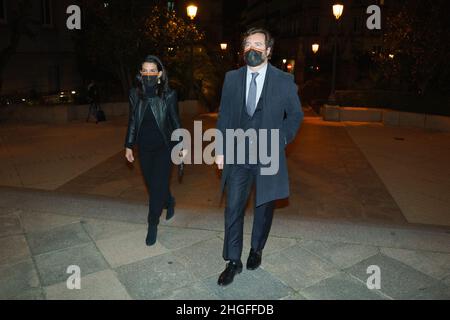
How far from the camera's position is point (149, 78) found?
15.3ft

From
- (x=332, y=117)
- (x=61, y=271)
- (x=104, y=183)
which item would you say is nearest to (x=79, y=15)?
(x=332, y=117)

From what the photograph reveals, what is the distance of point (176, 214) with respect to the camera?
225 inches

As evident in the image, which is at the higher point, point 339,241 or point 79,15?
point 79,15

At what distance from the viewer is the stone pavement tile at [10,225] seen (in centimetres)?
512

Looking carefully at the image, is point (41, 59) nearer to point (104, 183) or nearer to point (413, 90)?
point (104, 183)

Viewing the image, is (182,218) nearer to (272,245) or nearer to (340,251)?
(272,245)

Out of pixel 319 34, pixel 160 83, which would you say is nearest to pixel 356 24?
pixel 319 34

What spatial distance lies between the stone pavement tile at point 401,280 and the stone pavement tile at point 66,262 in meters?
2.46

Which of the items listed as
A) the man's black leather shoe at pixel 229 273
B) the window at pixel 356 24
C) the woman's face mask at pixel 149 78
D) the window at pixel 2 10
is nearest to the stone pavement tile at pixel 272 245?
the man's black leather shoe at pixel 229 273

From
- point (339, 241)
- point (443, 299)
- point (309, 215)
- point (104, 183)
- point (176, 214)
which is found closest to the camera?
point (443, 299)

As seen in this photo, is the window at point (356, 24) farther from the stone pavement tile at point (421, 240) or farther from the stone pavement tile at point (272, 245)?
the stone pavement tile at point (272, 245)

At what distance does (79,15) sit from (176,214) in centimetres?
1655

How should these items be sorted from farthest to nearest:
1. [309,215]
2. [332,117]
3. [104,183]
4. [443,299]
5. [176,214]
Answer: [332,117] → [104,183] → [309,215] → [176,214] → [443,299]

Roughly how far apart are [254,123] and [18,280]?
8.38ft
